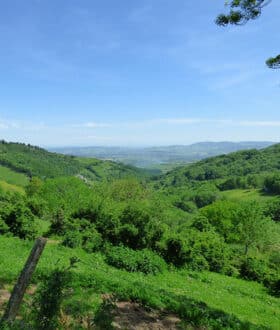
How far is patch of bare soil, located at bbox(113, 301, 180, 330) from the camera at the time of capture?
10161mm

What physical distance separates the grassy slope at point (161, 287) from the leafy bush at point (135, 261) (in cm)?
80

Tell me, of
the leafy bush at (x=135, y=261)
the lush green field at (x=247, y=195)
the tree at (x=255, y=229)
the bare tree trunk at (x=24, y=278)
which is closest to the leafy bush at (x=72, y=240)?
the leafy bush at (x=135, y=261)

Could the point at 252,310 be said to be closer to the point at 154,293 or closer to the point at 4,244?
the point at 154,293

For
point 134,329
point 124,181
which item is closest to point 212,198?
point 124,181

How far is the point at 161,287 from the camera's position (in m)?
17.9

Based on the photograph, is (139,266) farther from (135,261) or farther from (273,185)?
(273,185)

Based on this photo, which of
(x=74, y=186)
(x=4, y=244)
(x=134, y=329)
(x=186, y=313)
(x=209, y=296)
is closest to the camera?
(x=134, y=329)

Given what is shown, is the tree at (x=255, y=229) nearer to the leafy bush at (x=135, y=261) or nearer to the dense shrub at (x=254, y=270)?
the dense shrub at (x=254, y=270)

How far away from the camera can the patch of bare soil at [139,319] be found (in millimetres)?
10161

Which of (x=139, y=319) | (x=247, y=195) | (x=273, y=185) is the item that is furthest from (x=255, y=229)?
(x=273, y=185)

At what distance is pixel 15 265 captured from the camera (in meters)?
16.1

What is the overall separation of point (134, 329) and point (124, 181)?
62666 mm

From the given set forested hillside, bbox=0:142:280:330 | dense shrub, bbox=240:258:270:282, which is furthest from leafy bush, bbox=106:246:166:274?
dense shrub, bbox=240:258:270:282

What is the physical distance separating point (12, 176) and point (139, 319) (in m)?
190
